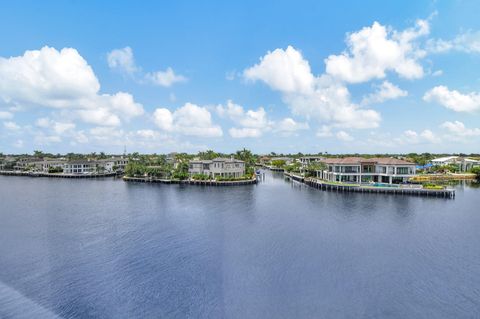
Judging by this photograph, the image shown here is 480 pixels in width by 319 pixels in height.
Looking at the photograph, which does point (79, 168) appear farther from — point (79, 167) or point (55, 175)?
point (55, 175)

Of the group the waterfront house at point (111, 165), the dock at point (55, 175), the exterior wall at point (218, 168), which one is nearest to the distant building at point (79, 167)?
the dock at point (55, 175)

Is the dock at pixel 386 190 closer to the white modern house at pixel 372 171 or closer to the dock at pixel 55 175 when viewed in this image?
the white modern house at pixel 372 171

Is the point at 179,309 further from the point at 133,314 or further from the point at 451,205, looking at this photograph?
the point at 451,205

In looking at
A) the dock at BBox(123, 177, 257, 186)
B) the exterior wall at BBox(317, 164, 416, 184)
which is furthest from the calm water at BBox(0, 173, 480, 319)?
the dock at BBox(123, 177, 257, 186)

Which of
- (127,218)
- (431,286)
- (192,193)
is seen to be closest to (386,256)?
(431,286)

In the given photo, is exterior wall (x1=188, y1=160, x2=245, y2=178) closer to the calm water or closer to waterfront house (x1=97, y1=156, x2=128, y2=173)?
the calm water

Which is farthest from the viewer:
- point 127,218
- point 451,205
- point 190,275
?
point 451,205
